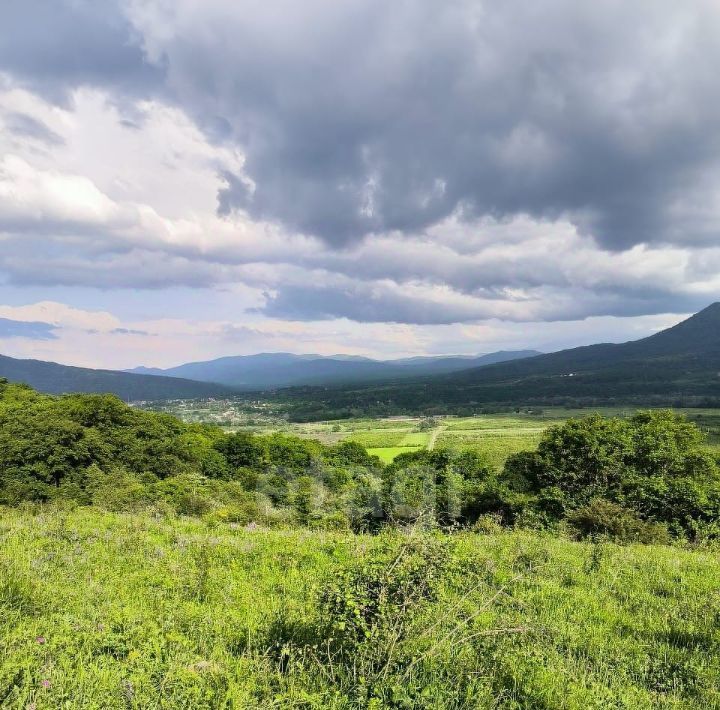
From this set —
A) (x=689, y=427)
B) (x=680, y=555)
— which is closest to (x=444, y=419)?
(x=689, y=427)

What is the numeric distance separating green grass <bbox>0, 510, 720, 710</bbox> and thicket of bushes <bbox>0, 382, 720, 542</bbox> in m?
6.99

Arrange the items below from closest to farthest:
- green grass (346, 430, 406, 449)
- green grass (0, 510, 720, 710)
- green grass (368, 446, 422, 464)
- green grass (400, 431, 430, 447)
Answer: green grass (0, 510, 720, 710) < green grass (368, 446, 422, 464) < green grass (400, 431, 430, 447) < green grass (346, 430, 406, 449)

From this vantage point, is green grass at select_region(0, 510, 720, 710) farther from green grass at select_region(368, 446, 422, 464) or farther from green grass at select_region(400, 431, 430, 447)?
green grass at select_region(400, 431, 430, 447)

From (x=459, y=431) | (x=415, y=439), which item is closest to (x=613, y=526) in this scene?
(x=415, y=439)

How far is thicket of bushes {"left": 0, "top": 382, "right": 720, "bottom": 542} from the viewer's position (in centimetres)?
2480

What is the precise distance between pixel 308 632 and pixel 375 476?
58.9m

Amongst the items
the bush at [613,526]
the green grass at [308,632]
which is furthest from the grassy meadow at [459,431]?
the green grass at [308,632]

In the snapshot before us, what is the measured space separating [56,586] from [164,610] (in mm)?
2067

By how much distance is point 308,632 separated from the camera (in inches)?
231

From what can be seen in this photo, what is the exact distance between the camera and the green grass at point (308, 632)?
14.3 feet

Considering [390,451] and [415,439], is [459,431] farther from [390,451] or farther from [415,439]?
[390,451]

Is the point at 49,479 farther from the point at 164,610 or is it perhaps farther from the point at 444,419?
the point at 444,419

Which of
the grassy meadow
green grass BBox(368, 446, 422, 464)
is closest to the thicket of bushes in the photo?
green grass BBox(368, 446, 422, 464)

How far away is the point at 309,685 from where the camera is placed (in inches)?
181
